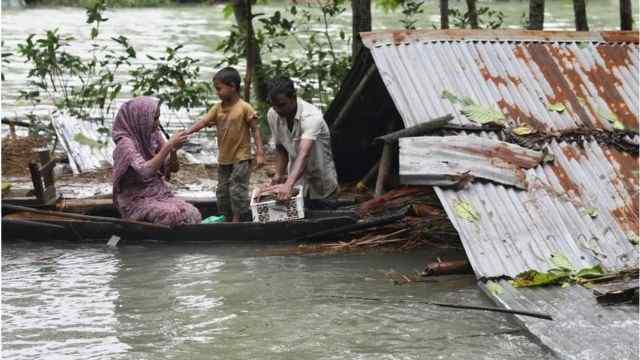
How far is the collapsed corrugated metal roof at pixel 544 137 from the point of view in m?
6.70

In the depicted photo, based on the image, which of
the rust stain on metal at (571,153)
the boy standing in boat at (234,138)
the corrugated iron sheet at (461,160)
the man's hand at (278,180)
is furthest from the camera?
the man's hand at (278,180)

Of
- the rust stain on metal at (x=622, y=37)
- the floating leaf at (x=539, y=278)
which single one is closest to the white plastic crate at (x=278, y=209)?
the floating leaf at (x=539, y=278)

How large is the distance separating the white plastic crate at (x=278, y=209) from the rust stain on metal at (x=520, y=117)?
1.74m

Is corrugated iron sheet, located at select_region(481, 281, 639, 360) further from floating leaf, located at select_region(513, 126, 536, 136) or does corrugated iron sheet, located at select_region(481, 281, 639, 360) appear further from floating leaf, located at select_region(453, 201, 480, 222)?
floating leaf, located at select_region(513, 126, 536, 136)

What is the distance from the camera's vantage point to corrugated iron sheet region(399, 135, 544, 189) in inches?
288

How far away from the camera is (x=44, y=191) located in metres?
8.57

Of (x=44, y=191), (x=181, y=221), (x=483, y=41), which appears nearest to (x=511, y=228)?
(x=483, y=41)

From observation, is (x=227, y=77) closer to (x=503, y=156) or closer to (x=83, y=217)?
(x=83, y=217)

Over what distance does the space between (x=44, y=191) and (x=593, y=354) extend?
4960mm

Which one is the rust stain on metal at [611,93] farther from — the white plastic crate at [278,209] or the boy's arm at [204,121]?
the boy's arm at [204,121]

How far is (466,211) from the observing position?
278 inches

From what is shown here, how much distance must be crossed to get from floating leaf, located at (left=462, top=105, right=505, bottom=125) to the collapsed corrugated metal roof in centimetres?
1

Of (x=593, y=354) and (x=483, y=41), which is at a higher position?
(x=483, y=41)

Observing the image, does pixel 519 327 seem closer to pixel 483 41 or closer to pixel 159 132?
pixel 483 41
